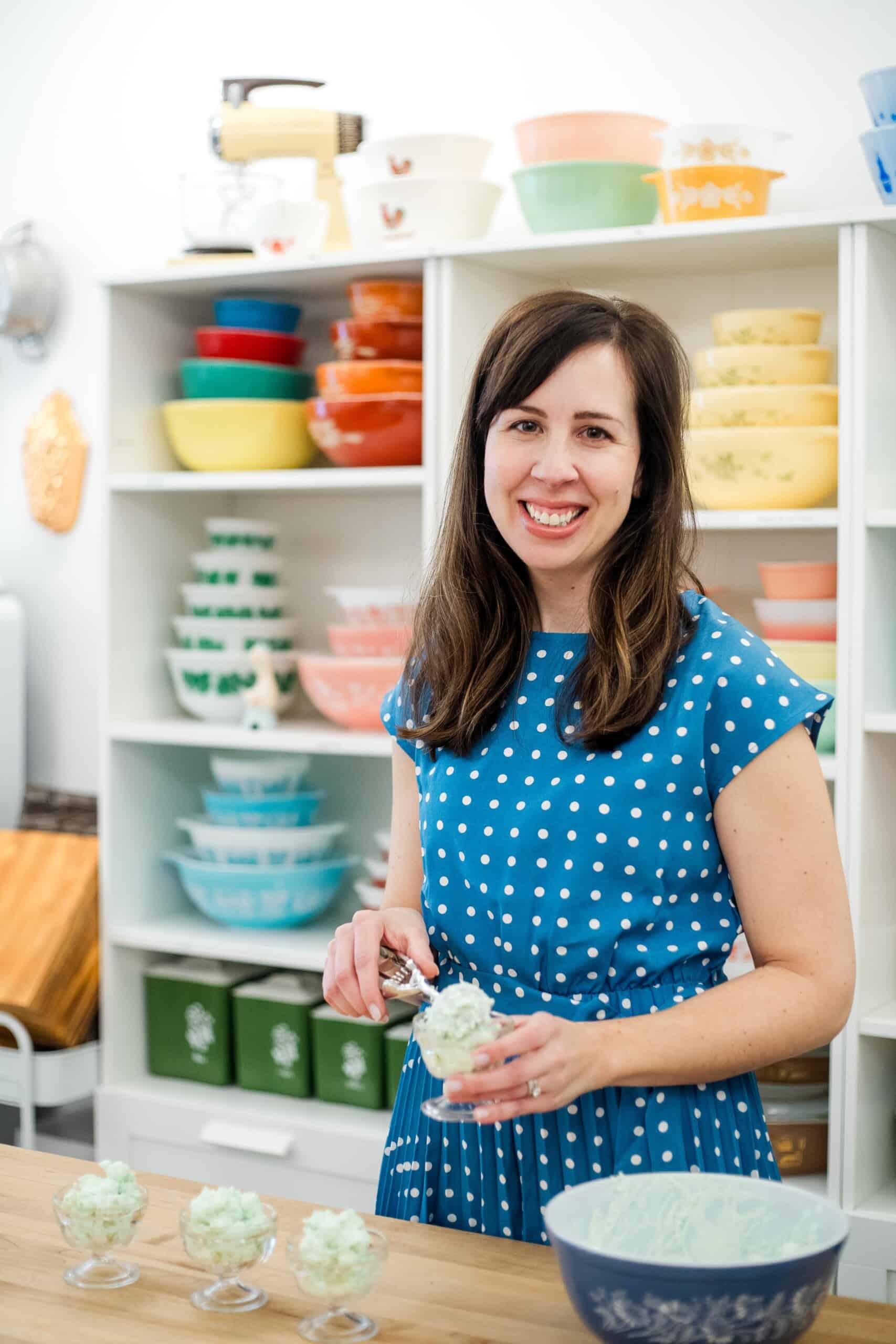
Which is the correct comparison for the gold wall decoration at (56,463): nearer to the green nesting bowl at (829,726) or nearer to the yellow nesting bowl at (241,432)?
the yellow nesting bowl at (241,432)

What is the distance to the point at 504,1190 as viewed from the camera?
140cm

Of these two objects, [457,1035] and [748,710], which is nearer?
[457,1035]

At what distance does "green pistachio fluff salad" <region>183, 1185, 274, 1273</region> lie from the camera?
3.71 ft

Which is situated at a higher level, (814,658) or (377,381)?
(377,381)

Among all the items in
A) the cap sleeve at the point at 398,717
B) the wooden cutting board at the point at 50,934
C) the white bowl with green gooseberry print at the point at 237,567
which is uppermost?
the white bowl with green gooseberry print at the point at 237,567

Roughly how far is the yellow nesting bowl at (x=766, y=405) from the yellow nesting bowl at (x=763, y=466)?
0.06 ft

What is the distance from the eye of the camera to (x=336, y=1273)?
42.8 inches

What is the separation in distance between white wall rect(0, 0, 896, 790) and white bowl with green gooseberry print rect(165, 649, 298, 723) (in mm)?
482

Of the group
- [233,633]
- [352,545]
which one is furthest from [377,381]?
[233,633]

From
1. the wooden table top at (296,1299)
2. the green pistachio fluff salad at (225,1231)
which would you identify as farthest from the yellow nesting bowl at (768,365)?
the green pistachio fluff salad at (225,1231)

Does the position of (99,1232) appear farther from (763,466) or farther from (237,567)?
(237,567)

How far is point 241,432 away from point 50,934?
995 millimetres

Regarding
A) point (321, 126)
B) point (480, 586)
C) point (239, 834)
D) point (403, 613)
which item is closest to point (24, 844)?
point (239, 834)

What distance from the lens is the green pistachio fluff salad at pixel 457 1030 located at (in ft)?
3.67
